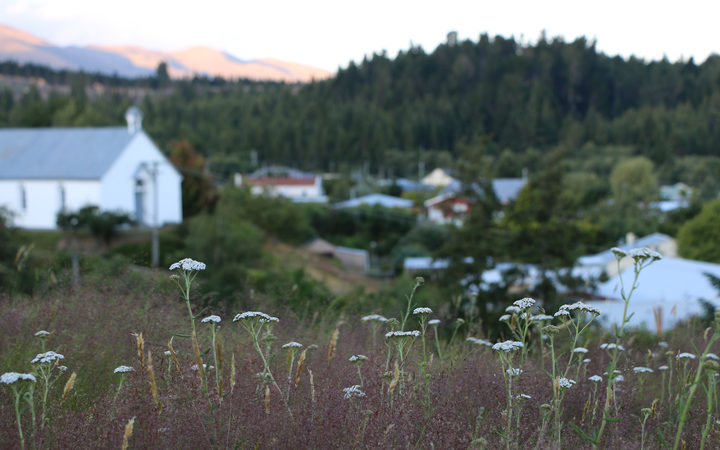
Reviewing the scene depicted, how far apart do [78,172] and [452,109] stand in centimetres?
9661

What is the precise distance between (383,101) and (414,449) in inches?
5130

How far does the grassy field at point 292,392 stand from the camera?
2.36 meters

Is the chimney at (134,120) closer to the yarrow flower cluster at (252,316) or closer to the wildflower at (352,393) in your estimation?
the yarrow flower cluster at (252,316)

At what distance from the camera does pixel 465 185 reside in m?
29.7

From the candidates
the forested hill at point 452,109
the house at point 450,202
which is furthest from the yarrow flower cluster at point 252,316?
the forested hill at point 452,109

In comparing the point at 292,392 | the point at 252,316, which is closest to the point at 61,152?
the point at 292,392

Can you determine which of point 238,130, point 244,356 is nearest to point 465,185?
point 244,356

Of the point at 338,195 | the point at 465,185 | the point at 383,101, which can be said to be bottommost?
the point at 338,195

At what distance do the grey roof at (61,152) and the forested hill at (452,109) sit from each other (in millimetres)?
43211

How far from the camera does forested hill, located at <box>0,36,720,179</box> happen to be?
98.9 meters

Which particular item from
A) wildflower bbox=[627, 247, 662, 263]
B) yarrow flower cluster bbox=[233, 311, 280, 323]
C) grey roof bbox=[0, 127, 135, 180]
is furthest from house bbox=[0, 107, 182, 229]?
wildflower bbox=[627, 247, 662, 263]

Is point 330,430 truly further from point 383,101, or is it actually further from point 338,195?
point 383,101

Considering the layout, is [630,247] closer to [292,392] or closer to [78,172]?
[78,172]

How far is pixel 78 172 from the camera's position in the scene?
109 ft
